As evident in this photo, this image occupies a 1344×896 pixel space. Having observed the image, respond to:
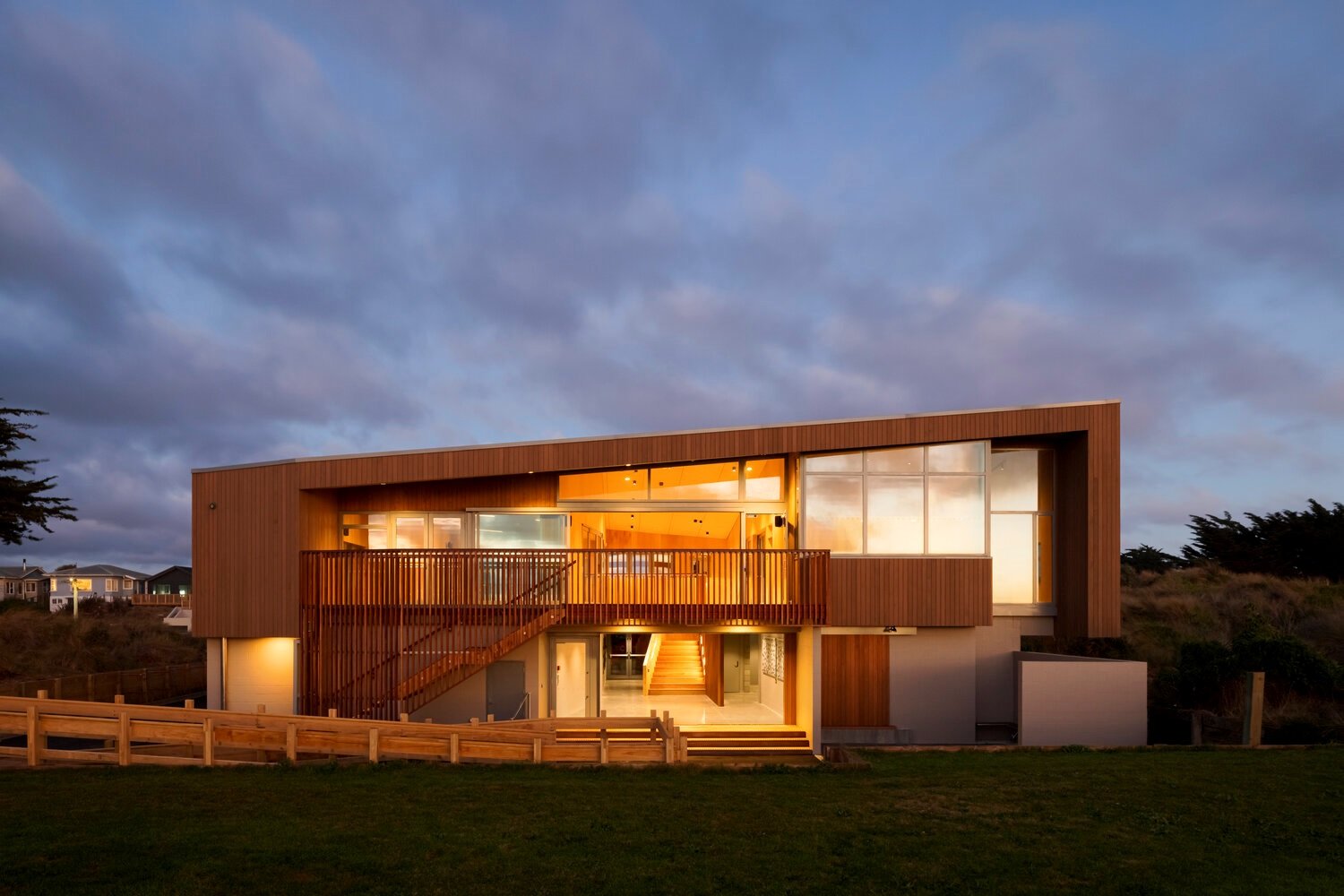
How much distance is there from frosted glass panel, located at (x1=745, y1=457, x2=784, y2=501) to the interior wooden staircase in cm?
573

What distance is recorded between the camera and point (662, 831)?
8719mm

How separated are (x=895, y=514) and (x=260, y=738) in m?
11.5

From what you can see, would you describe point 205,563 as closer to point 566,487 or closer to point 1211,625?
point 566,487

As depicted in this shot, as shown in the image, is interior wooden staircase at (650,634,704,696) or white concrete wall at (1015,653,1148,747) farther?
interior wooden staircase at (650,634,704,696)

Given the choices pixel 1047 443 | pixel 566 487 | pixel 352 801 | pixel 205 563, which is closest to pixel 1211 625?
pixel 1047 443

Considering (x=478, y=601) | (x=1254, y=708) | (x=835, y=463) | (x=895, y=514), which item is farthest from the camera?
(x=835, y=463)

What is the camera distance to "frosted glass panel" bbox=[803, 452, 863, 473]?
58.7 ft

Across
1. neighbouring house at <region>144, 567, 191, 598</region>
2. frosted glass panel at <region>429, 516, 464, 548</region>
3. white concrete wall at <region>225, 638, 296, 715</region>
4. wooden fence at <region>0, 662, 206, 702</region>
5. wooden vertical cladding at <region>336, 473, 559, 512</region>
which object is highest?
wooden vertical cladding at <region>336, 473, 559, 512</region>

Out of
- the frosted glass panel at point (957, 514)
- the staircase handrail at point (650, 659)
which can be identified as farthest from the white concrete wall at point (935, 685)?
the staircase handrail at point (650, 659)

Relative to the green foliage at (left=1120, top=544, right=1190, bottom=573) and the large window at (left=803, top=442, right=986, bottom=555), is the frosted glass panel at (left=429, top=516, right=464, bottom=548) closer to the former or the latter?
the large window at (left=803, top=442, right=986, bottom=555)

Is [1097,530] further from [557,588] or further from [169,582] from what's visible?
[169,582]

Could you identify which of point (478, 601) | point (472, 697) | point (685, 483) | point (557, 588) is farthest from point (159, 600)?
point (685, 483)

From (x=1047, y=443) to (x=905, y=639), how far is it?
5190mm

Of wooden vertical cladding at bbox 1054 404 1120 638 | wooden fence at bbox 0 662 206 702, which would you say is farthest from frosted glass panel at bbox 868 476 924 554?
wooden fence at bbox 0 662 206 702
